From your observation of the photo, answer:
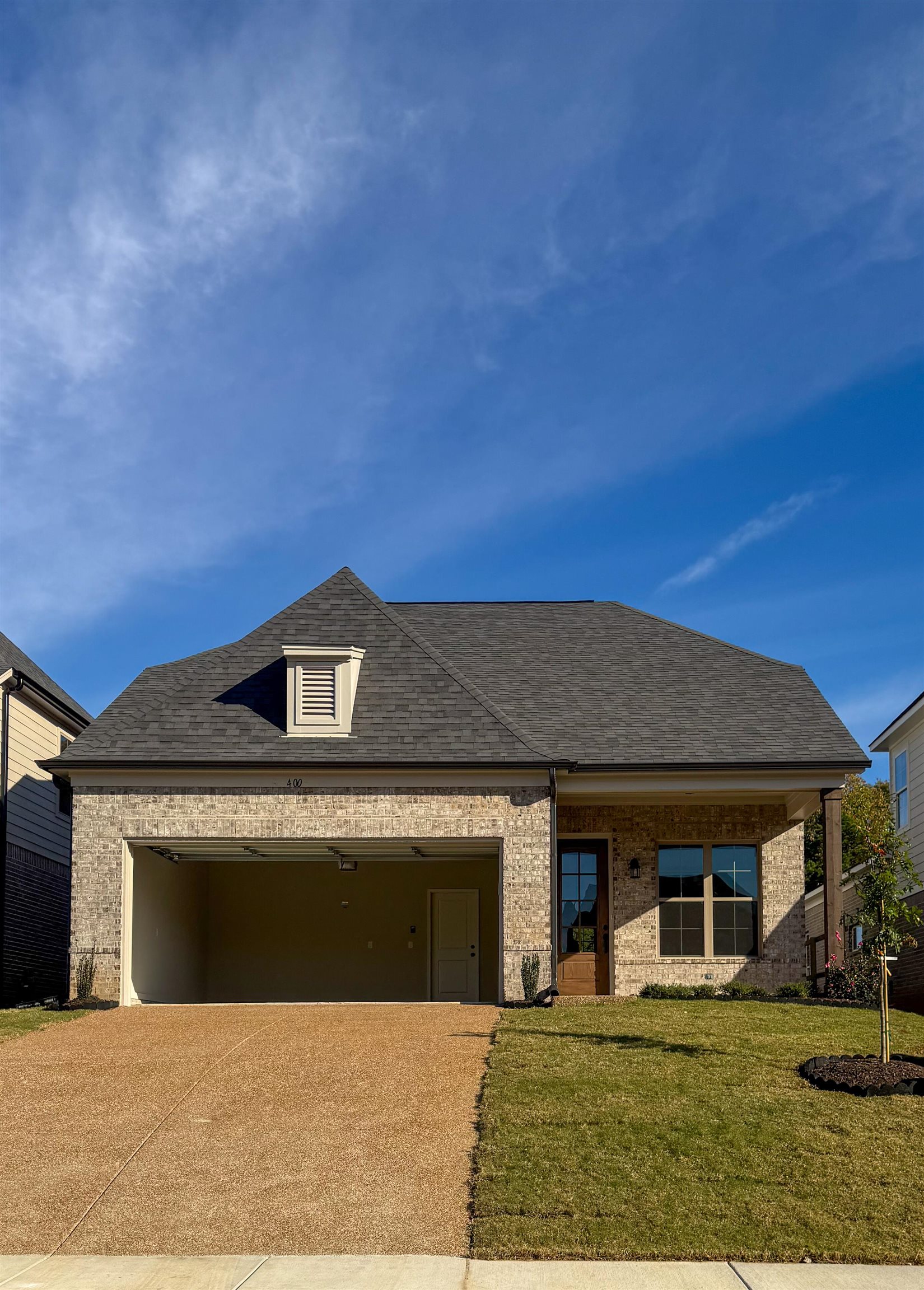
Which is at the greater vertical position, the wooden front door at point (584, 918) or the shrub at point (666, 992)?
the wooden front door at point (584, 918)

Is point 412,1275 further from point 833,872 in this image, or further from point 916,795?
point 916,795

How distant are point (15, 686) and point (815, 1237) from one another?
58.6 feet

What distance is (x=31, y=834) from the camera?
2288cm

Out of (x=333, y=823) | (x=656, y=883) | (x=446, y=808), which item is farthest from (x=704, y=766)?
(x=333, y=823)

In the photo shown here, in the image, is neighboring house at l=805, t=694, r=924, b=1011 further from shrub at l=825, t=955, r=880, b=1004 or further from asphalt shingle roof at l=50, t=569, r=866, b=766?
shrub at l=825, t=955, r=880, b=1004

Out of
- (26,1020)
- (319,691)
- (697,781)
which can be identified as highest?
(319,691)

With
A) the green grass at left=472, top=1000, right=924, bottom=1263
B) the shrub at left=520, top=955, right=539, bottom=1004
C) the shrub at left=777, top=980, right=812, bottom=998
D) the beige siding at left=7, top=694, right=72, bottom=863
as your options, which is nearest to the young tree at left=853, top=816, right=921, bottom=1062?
the green grass at left=472, top=1000, right=924, bottom=1263

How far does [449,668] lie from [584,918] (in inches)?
188

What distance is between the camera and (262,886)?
75.5 feet

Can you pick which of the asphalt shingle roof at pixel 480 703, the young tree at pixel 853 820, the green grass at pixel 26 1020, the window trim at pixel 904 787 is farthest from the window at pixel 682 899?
the young tree at pixel 853 820

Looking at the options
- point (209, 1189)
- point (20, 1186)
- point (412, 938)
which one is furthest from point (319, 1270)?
point (412, 938)

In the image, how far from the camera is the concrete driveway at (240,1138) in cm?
771

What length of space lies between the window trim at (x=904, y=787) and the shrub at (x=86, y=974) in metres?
14.8

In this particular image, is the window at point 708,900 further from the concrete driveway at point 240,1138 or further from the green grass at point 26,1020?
the green grass at point 26,1020
